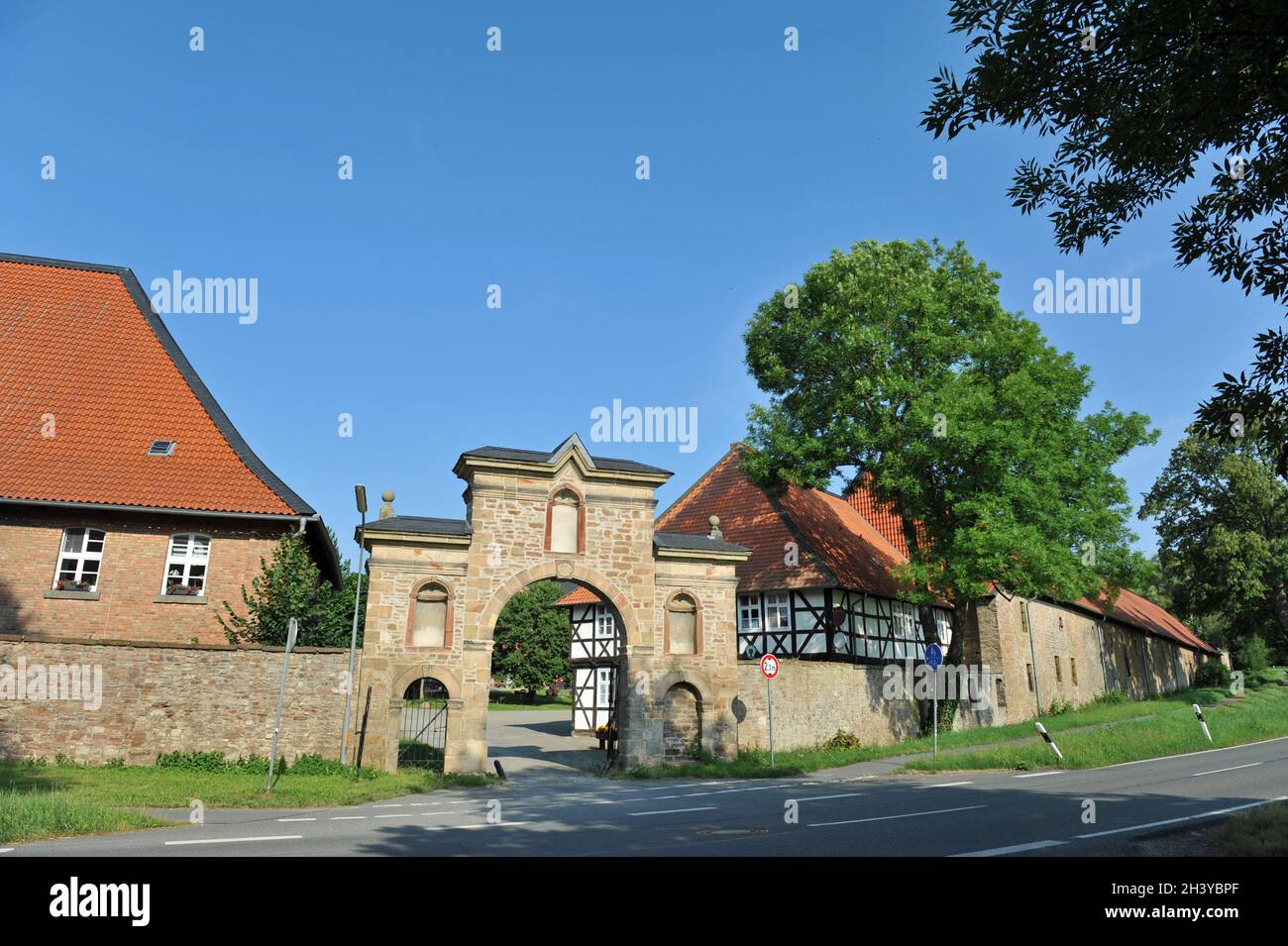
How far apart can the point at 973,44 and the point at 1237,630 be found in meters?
56.4

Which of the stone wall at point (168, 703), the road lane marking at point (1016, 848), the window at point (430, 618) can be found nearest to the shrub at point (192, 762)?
the stone wall at point (168, 703)

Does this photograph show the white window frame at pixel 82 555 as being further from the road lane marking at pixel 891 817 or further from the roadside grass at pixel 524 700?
the roadside grass at pixel 524 700

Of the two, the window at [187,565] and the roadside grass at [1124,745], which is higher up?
the window at [187,565]

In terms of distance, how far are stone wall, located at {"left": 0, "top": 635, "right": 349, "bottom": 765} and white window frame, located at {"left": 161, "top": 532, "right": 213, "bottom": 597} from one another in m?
3.66

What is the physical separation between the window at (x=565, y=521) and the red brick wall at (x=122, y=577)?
23.3 ft

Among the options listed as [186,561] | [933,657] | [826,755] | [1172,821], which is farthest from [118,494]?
[1172,821]

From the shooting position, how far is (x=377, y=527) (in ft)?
63.8

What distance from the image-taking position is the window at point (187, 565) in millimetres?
20344

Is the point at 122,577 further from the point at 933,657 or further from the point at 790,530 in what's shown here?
the point at 790,530

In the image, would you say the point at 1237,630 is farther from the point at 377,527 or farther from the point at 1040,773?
the point at 377,527

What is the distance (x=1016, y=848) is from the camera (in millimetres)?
7879

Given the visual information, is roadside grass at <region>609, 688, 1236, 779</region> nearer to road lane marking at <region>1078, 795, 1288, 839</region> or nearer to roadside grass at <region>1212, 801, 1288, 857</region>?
road lane marking at <region>1078, 795, 1288, 839</region>

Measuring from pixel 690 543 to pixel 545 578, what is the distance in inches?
161
